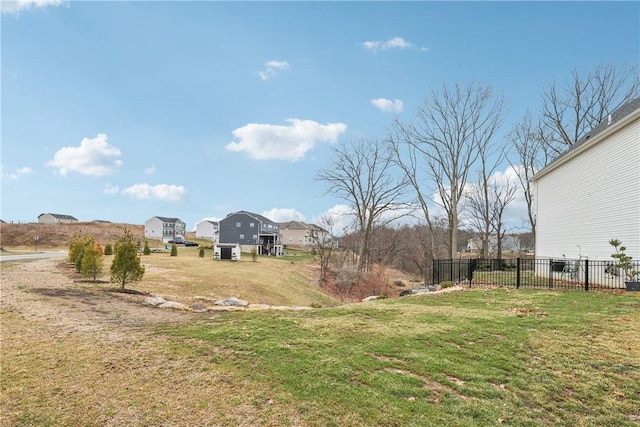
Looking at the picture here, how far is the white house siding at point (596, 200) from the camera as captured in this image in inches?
486

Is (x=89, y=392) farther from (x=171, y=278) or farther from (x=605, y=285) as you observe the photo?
(x=605, y=285)

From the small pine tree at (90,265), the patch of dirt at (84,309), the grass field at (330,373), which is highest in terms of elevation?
the small pine tree at (90,265)

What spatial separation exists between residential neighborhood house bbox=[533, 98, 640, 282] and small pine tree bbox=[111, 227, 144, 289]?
1637cm

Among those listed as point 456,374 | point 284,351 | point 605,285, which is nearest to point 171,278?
point 284,351

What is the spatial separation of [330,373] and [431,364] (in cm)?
138

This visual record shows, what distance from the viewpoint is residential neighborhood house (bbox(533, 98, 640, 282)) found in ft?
40.5

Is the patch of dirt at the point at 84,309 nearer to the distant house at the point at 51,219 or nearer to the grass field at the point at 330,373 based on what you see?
the grass field at the point at 330,373

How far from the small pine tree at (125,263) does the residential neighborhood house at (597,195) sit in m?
16.4

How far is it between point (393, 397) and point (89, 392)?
343cm

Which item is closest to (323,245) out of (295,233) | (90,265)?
(90,265)

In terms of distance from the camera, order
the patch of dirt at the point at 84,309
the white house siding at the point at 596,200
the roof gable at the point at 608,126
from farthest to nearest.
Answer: the roof gable at the point at 608,126 < the white house siding at the point at 596,200 < the patch of dirt at the point at 84,309

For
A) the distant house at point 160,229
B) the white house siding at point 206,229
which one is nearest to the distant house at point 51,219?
the distant house at point 160,229

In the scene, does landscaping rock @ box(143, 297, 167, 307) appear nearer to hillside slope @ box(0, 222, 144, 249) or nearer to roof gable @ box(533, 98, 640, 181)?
roof gable @ box(533, 98, 640, 181)

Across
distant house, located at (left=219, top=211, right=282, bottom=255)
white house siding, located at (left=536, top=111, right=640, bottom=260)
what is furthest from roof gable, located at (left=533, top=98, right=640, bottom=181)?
distant house, located at (left=219, top=211, right=282, bottom=255)
